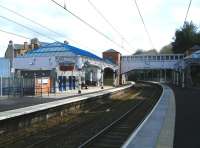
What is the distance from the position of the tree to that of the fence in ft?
252

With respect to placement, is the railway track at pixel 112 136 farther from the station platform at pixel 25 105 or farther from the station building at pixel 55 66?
the station building at pixel 55 66

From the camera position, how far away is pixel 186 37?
112562mm

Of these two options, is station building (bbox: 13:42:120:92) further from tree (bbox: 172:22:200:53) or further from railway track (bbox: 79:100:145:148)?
tree (bbox: 172:22:200:53)

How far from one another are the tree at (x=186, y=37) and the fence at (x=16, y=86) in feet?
252

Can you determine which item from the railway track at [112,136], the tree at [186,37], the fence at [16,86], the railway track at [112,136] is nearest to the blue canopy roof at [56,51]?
the fence at [16,86]

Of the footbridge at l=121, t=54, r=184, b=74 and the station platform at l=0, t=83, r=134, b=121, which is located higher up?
the footbridge at l=121, t=54, r=184, b=74

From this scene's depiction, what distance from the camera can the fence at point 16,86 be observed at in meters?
38.8

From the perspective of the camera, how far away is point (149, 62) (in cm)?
9950

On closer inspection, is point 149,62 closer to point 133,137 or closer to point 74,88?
point 74,88

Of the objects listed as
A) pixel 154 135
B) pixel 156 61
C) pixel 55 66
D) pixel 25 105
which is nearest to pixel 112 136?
pixel 154 135

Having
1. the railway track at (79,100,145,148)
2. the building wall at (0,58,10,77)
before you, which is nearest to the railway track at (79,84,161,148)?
the railway track at (79,100,145,148)

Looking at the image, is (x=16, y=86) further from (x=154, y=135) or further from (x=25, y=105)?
(x=154, y=135)

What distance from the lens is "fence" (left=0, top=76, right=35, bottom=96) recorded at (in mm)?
38781

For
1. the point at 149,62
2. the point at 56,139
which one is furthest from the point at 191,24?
the point at 56,139
